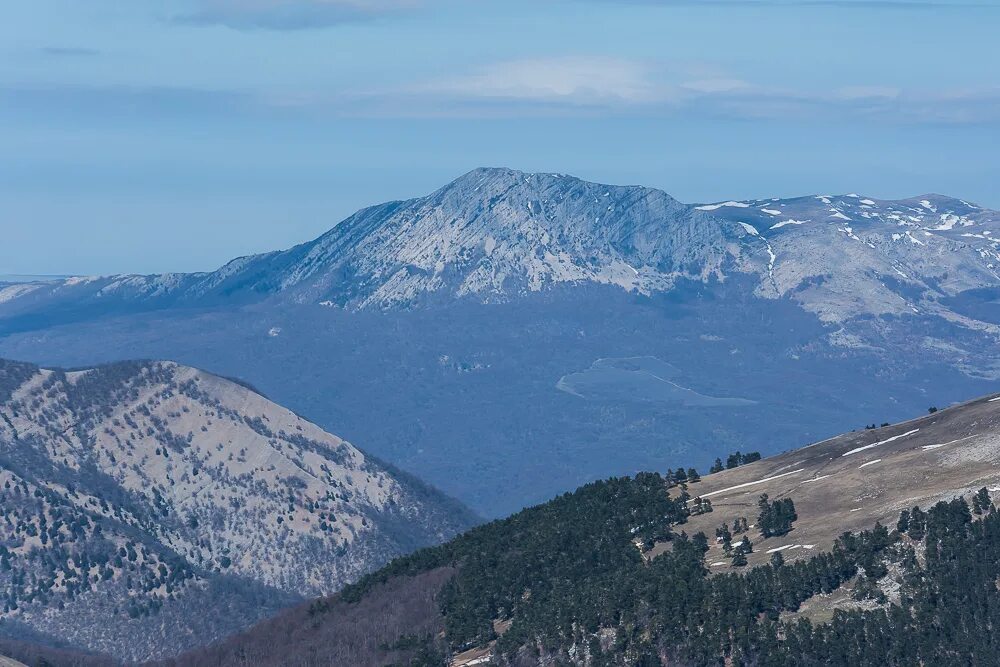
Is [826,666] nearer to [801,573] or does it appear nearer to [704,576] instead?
[801,573]

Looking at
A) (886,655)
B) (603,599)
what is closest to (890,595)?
(886,655)

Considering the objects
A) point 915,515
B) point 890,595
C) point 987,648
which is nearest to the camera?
point 987,648

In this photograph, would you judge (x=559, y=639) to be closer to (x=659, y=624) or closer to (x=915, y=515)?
(x=659, y=624)

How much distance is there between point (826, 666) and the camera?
538 feet

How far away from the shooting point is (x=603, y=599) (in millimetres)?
197125

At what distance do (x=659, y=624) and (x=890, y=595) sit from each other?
25.6 meters

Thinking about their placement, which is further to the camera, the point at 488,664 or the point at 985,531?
the point at 488,664

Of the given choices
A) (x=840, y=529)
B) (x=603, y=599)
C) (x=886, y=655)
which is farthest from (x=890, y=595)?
(x=603, y=599)

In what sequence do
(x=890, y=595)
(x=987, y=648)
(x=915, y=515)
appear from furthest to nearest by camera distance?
(x=915, y=515) → (x=890, y=595) → (x=987, y=648)

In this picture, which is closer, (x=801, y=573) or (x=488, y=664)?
(x=801, y=573)

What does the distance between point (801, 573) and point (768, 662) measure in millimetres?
17582

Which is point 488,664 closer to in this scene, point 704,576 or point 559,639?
point 559,639

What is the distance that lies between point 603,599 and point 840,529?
28903mm

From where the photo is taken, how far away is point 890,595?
174 m
